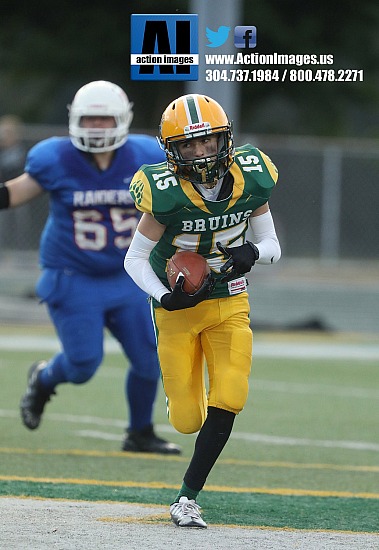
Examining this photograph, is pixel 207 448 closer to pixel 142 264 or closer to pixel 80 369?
pixel 142 264

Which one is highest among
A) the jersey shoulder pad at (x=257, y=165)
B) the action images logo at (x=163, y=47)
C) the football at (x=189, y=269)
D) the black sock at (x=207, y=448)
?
the action images logo at (x=163, y=47)

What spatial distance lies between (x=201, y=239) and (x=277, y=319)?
10.4 metres

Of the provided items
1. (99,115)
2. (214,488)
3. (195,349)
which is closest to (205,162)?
(195,349)

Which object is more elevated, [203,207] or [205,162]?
[205,162]

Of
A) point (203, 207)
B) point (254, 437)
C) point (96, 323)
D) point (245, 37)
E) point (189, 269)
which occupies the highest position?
point (245, 37)

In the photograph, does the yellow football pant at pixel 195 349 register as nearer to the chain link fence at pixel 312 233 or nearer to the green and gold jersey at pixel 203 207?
the green and gold jersey at pixel 203 207

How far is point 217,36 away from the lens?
1104 centimetres

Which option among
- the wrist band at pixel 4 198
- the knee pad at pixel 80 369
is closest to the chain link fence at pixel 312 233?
the knee pad at pixel 80 369

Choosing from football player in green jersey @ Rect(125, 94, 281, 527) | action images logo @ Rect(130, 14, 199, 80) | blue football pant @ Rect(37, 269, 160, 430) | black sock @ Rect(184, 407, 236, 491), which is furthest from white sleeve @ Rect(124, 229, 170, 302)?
action images logo @ Rect(130, 14, 199, 80)

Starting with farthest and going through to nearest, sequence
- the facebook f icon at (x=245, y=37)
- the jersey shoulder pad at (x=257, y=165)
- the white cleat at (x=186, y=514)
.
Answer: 1. the facebook f icon at (x=245, y=37)
2. the jersey shoulder pad at (x=257, y=165)
3. the white cleat at (x=186, y=514)

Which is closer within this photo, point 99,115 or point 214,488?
point 214,488

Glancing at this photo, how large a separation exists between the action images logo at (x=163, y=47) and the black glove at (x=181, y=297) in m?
2.50

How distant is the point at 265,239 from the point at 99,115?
200cm

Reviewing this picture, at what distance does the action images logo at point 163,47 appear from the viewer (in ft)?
23.7
